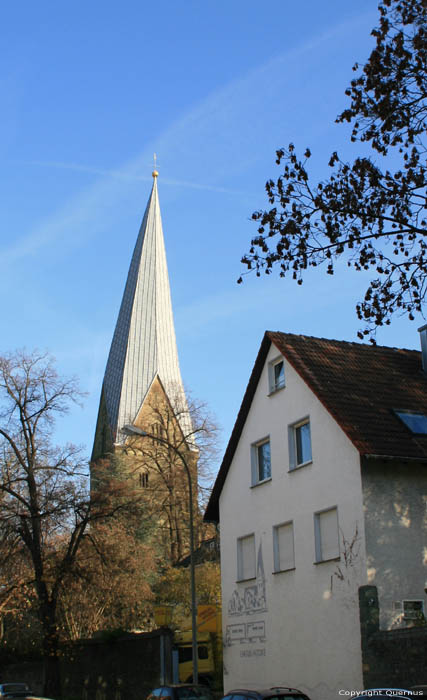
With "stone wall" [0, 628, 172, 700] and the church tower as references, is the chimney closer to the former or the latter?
"stone wall" [0, 628, 172, 700]

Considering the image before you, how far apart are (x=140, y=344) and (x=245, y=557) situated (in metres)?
68.8

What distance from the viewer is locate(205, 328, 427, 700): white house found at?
2150 cm

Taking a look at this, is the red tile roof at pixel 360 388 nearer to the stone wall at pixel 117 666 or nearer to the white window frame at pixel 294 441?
the white window frame at pixel 294 441

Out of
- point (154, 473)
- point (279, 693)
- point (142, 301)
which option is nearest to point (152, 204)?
point (142, 301)

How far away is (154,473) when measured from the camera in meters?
59.6

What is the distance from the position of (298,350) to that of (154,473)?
1383 inches

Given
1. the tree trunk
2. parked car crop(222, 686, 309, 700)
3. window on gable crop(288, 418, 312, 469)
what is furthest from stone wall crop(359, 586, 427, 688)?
the tree trunk

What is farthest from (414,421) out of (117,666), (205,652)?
(117,666)

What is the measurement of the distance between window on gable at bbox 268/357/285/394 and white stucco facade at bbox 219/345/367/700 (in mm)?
164

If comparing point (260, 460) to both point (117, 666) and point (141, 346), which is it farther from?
point (141, 346)

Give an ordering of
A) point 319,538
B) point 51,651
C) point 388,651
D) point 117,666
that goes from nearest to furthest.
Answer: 1. point 388,651
2. point 319,538
3. point 51,651
4. point 117,666

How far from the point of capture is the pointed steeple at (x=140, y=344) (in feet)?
302

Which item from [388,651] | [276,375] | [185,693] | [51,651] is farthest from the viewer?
[51,651]

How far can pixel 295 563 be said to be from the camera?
23969 mm
